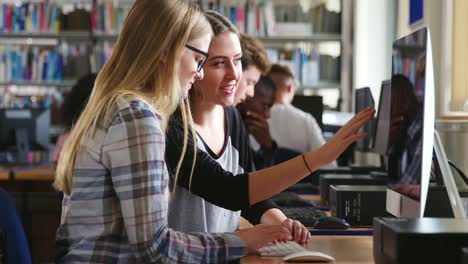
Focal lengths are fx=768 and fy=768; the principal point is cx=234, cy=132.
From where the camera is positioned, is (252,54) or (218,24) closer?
(218,24)

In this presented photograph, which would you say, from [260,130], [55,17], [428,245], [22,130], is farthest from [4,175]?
[428,245]

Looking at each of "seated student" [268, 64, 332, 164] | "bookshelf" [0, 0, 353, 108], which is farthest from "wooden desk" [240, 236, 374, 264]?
"bookshelf" [0, 0, 353, 108]

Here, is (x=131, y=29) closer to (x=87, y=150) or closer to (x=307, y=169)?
(x=87, y=150)

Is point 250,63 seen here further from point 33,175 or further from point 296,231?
point 33,175

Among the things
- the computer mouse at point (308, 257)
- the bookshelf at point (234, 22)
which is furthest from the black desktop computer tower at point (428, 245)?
the bookshelf at point (234, 22)

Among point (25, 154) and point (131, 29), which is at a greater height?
point (131, 29)

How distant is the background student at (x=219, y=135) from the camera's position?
208cm

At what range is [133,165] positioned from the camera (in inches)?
59.4

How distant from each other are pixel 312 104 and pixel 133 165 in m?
2.77

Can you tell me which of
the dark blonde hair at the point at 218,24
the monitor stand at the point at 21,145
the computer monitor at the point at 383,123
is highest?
the dark blonde hair at the point at 218,24

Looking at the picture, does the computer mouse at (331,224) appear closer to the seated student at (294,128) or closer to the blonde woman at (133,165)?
the blonde woman at (133,165)

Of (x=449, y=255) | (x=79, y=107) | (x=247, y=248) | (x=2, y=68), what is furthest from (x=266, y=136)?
(x=2, y=68)

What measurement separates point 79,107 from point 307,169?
2564mm

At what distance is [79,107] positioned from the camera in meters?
4.19
